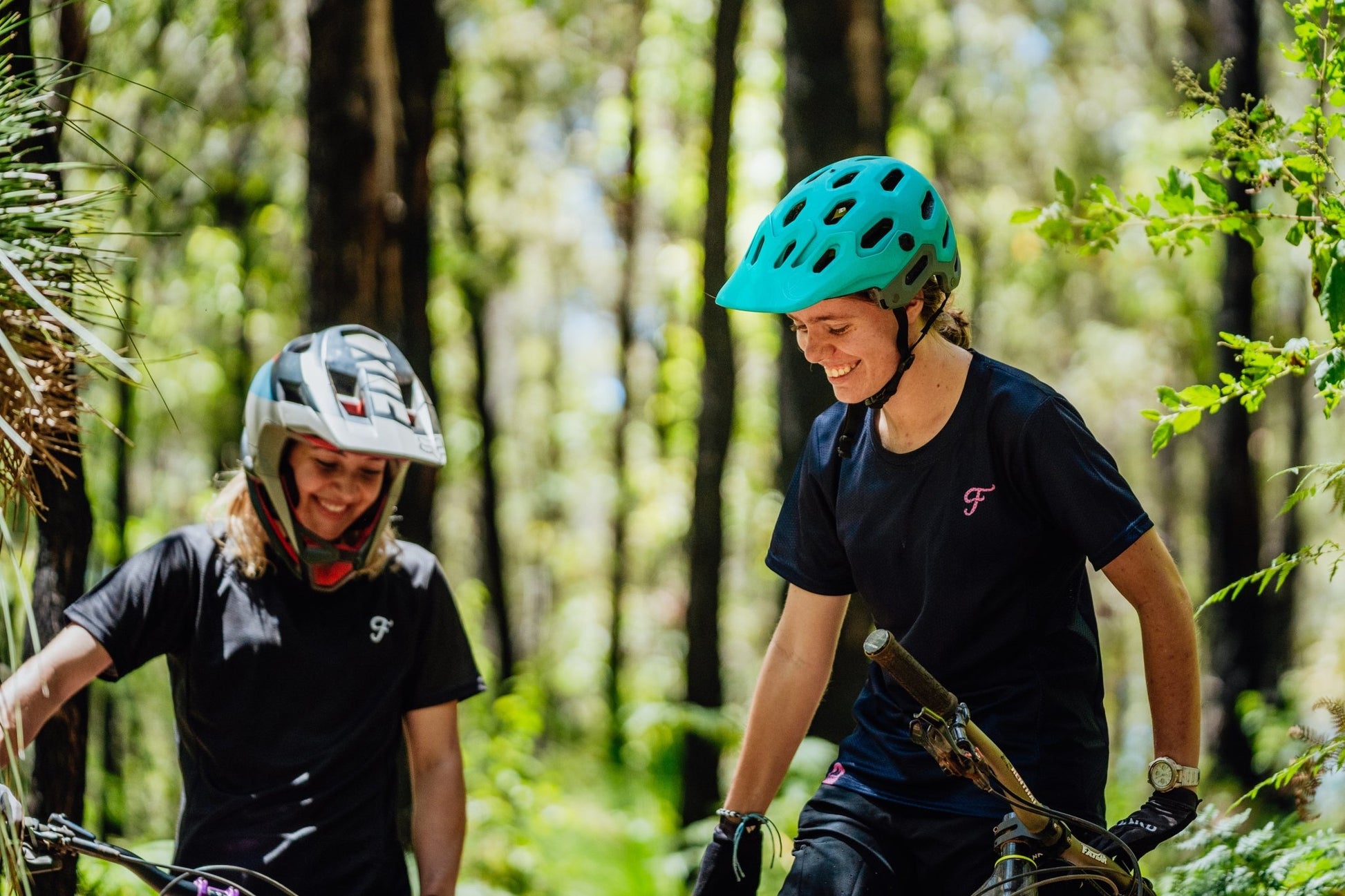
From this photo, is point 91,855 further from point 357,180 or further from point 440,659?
point 357,180

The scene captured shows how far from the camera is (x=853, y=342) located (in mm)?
3004

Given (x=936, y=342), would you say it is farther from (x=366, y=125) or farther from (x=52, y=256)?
(x=366, y=125)

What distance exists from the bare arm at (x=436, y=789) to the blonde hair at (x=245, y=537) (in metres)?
0.46

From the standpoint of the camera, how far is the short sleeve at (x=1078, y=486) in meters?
2.71

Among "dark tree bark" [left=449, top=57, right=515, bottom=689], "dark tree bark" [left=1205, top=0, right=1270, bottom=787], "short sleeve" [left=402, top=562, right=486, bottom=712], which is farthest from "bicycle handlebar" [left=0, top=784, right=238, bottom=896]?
"dark tree bark" [left=449, top=57, right=515, bottom=689]

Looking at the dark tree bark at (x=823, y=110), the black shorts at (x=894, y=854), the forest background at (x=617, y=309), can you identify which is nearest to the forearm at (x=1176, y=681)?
the black shorts at (x=894, y=854)

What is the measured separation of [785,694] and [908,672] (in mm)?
1039

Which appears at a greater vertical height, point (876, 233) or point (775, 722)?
point (876, 233)

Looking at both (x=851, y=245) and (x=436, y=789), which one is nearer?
(x=851, y=245)

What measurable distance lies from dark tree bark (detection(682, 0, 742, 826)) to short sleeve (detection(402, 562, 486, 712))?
17.8 feet

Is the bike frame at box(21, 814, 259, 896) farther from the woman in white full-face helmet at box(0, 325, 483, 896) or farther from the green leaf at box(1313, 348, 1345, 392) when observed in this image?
the green leaf at box(1313, 348, 1345, 392)

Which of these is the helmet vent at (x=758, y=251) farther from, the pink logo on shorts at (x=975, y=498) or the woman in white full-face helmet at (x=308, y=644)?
the woman in white full-face helmet at (x=308, y=644)

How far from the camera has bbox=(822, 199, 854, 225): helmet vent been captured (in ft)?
10.1

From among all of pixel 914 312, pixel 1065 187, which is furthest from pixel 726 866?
pixel 1065 187
